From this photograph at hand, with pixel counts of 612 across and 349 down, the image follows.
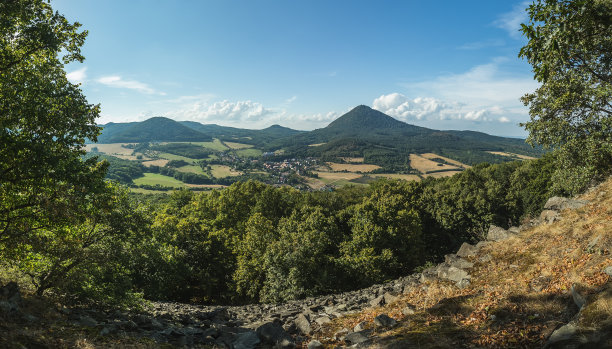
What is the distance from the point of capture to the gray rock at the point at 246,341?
34.2 ft

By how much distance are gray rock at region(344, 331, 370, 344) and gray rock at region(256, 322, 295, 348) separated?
214 centimetres

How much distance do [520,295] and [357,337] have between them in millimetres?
6124

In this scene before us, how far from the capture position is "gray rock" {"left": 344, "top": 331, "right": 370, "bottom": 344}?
942 cm

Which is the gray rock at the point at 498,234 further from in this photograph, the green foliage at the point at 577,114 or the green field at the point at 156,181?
the green field at the point at 156,181

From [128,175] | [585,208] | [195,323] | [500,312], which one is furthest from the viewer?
[128,175]

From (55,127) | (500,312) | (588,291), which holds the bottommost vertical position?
(500,312)

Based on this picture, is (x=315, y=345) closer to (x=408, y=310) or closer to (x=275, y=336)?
(x=275, y=336)

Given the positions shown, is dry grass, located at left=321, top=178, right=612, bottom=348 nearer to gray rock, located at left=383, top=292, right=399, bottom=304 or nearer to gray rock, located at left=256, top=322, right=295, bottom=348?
gray rock, located at left=383, top=292, right=399, bottom=304

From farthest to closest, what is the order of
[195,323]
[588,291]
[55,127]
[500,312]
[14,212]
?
[195,323], [14,212], [55,127], [500,312], [588,291]

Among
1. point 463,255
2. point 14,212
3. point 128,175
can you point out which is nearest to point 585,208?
point 463,255

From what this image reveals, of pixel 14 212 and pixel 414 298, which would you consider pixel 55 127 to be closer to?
pixel 14 212

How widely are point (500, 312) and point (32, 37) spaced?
20.2 meters

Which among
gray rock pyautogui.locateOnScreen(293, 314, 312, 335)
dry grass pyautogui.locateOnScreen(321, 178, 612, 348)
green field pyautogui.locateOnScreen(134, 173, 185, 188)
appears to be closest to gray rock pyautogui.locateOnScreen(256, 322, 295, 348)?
gray rock pyautogui.locateOnScreen(293, 314, 312, 335)

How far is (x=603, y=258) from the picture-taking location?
9875 mm
